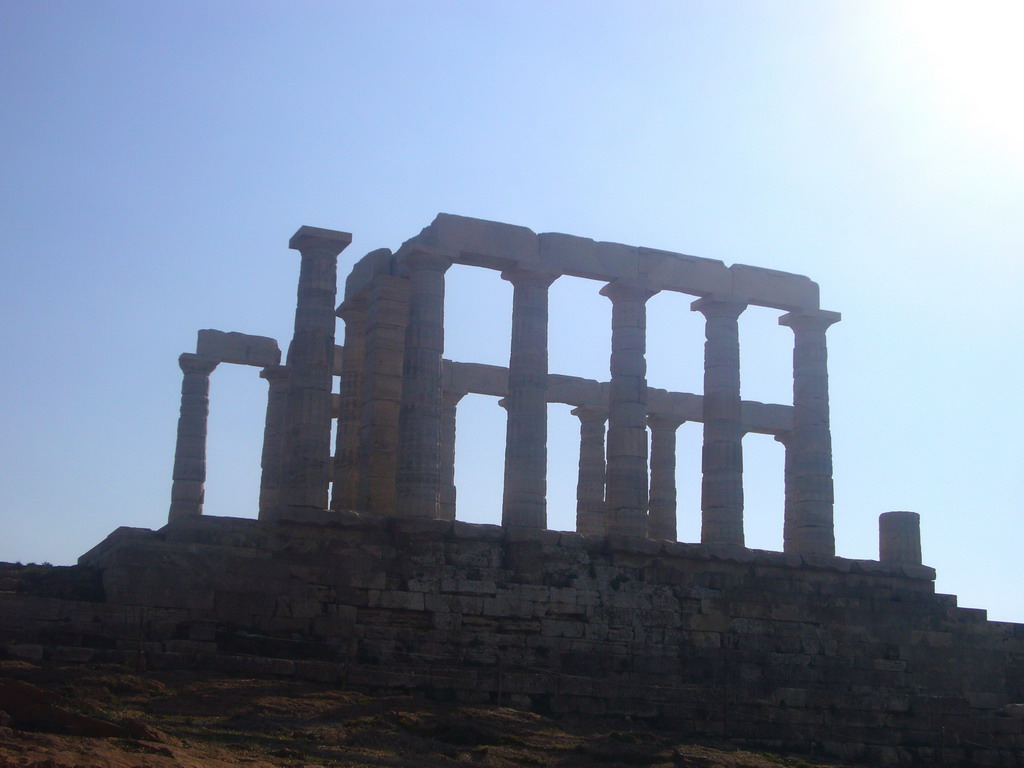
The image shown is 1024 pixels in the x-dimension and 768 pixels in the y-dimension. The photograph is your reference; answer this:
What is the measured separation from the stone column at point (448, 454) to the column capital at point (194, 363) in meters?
8.00

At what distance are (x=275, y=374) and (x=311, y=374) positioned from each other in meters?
10.4

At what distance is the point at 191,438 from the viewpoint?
151 ft

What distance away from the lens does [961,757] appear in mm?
33500

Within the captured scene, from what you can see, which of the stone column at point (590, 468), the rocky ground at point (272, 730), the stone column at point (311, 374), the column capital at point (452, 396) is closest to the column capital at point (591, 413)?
the stone column at point (590, 468)

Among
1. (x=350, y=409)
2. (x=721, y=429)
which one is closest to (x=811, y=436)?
(x=721, y=429)

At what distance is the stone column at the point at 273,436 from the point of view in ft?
144

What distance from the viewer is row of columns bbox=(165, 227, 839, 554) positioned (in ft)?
118

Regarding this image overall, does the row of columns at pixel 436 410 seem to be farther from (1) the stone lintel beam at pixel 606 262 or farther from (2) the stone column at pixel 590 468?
(2) the stone column at pixel 590 468

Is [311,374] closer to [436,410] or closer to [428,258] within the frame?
[436,410]

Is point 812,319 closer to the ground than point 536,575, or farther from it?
farther from it

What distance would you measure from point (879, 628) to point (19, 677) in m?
23.4

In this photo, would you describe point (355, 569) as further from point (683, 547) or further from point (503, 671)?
point (683, 547)

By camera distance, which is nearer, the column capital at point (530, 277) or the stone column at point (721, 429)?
the column capital at point (530, 277)

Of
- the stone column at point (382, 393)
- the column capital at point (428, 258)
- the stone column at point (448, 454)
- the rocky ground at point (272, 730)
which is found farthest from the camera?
the stone column at point (448, 454)
